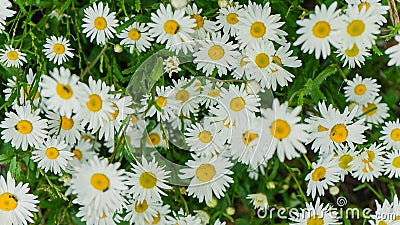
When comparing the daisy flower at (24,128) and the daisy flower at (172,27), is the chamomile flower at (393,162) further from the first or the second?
the daisy flower at (24,128)

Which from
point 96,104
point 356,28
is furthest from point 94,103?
point 356,28

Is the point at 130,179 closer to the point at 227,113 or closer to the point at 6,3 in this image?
the point at 227,113

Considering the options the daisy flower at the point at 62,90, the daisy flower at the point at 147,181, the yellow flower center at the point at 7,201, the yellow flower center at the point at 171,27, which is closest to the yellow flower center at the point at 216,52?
the yellow flower center at the point at 171,27

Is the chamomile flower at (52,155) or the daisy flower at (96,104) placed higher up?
the daisy flower at (96,104)

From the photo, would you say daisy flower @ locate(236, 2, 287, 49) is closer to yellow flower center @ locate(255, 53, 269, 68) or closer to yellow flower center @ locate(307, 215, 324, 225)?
yellow flower center @ locate(255, 53, 269, 68)

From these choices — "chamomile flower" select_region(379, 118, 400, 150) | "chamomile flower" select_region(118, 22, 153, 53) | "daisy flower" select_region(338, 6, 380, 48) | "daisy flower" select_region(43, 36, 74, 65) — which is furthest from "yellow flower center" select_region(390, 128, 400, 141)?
"daisy flower" select_region(43, 36, 74, 65)

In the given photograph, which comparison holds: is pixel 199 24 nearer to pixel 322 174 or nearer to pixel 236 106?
pixel 236 106

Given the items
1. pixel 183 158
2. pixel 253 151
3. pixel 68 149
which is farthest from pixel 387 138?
pixel 68 149
